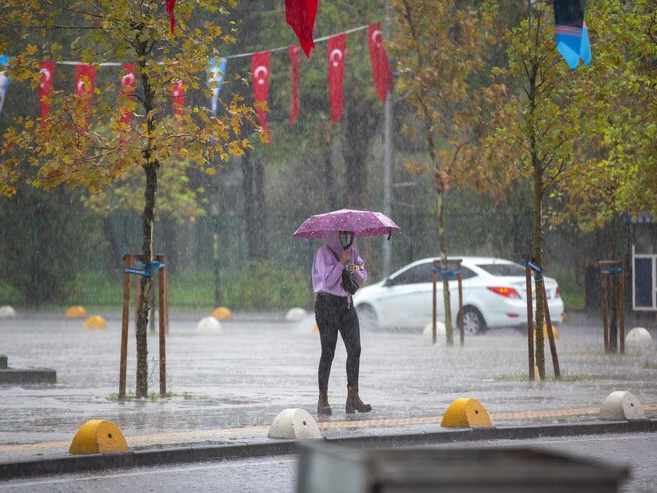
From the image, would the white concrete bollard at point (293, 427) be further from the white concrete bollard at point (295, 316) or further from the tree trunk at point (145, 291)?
the white concrete bollard at point (295, 316)

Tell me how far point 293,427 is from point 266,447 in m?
0.34

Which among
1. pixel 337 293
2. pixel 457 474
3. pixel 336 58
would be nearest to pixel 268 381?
pixel 337 293

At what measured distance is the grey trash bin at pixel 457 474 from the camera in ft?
10.6

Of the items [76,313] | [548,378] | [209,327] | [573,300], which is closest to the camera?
[548,378]

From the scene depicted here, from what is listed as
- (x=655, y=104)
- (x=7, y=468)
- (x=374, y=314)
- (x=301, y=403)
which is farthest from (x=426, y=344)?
(x=7, y=468)

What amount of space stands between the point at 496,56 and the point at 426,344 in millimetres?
14839

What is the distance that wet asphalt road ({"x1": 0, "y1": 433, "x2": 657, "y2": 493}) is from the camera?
8.88 meters

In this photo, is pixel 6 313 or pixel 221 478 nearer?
pixel 221 478

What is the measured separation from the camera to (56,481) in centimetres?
919

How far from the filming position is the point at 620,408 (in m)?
12.2

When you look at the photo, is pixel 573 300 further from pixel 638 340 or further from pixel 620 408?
pixel 620 408

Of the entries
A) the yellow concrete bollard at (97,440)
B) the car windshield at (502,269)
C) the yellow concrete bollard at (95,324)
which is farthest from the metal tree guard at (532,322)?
the yellow concrete bollard at (95,324)

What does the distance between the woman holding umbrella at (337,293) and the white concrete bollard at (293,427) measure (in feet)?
6.05

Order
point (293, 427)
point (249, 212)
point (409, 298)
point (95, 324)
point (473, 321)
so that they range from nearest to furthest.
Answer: point (293, 427), point (473, 321), point (409, 298), point (95, 324), point (249, 212)
